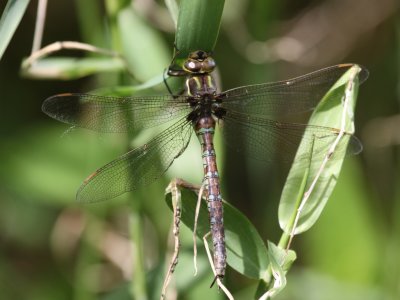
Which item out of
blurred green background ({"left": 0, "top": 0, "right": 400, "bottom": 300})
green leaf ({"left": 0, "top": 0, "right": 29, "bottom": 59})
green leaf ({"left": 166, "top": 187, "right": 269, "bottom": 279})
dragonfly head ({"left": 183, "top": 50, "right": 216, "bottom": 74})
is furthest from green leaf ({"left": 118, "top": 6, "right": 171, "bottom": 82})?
green leaf ({"left": 166, "top": 187, "right": 269, "bottom": 279})

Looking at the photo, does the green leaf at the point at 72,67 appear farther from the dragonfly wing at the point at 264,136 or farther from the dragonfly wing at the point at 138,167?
the dragonfly wing at the point at 264,136

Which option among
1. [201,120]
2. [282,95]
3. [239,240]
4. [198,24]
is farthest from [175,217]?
[282,95]

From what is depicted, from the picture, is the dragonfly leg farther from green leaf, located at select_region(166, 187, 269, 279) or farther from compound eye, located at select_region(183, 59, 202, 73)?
compound eye, located at select_region(183, 59, 202, 73)

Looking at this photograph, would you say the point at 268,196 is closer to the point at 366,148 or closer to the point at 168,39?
the point at 366,148

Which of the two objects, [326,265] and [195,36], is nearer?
[195,36]

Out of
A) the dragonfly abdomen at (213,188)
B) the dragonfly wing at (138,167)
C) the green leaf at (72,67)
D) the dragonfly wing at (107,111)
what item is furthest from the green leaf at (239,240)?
the green leaf at (72,67)

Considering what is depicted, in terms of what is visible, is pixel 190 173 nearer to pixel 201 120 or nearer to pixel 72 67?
pixel 201 120

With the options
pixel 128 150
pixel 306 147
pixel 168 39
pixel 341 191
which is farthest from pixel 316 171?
pixel 168 39
